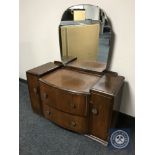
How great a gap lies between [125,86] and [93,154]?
2.44ft

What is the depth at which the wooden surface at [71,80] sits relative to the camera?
1.69 m

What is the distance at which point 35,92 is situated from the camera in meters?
2.05

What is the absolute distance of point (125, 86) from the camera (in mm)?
1878

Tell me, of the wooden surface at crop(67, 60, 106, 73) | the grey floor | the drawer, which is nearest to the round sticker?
the grey floor

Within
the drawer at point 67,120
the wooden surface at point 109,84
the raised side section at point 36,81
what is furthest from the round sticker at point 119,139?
the raised side section at point 36,81

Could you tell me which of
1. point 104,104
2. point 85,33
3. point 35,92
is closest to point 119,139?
point 104,104

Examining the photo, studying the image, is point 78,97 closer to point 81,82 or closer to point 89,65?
point 81,82

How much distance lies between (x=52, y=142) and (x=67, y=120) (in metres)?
0.26

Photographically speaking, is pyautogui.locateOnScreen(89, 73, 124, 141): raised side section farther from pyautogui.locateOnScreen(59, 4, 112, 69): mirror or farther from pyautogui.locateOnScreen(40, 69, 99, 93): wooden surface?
pyautogui.locateOnScreen(59, 4, 112, 69): mirror

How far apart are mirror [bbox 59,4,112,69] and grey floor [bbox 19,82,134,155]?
826 millimetres

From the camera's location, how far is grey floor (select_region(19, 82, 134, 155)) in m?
1.66

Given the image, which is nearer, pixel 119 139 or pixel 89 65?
pixel 119 139
